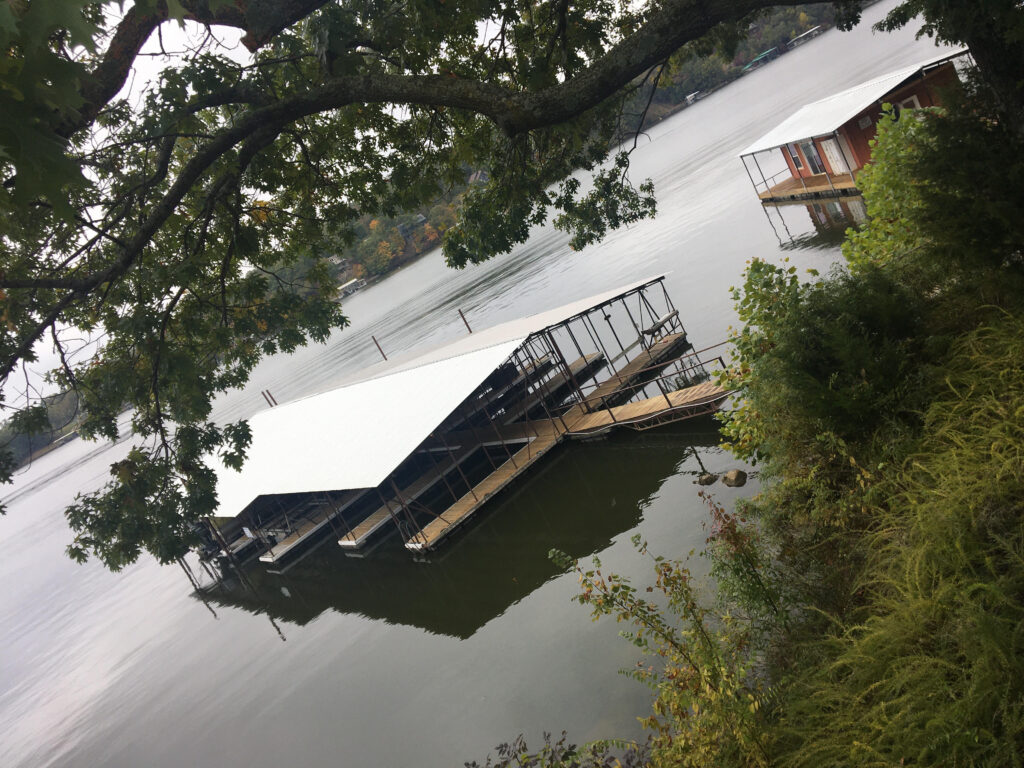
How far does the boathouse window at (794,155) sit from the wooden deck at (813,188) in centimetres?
70

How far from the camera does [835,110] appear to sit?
30875mm

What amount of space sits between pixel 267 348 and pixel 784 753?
31.3ft

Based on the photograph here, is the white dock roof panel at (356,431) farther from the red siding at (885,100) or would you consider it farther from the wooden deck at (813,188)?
the wooden deck at (813,188)

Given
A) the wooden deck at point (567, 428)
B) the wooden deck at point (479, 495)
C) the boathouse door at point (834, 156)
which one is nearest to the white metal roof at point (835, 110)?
the boathouse door at point (834, 156)

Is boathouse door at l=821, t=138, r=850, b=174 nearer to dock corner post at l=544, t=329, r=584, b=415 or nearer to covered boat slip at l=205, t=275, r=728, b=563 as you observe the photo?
covered boat slip at l=205, t=275, r=728, b=563

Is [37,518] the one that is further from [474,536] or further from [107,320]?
[107,320]

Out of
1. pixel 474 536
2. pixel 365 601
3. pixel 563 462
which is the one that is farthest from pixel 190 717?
pixel 563 462

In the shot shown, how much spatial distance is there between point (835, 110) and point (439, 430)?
71.6ft

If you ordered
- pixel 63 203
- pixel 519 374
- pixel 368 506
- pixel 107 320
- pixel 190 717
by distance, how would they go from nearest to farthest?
pixel 63 203
pixel 107 320
pixel 190 717
pixel 368 506
pixel 519 374

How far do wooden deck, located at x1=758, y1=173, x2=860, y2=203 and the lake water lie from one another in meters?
1.13

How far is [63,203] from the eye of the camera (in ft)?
8.77

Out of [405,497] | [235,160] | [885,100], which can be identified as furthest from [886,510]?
[885,100]

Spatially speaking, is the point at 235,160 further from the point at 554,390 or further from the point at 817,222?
the point at 817,222

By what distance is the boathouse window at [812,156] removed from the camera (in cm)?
3419
